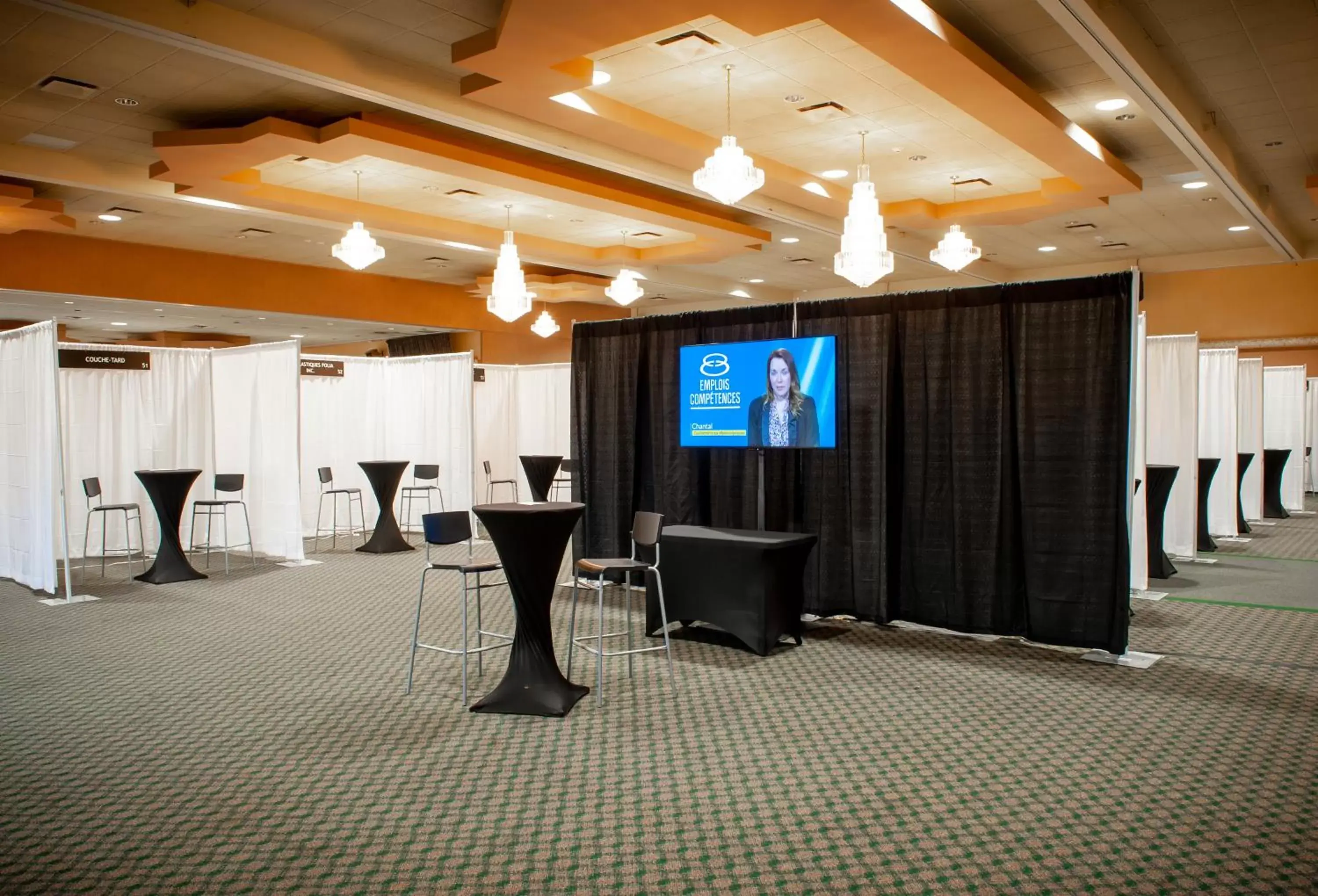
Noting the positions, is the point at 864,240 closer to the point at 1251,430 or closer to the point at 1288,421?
the point at 1251,430

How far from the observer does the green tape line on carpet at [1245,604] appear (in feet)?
20.6

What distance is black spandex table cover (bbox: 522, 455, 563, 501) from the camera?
10.0 metres

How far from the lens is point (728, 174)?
5949 millimetres

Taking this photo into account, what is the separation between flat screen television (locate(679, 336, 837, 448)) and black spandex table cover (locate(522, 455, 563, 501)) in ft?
12.4

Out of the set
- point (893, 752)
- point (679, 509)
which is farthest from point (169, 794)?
point (679, 509)

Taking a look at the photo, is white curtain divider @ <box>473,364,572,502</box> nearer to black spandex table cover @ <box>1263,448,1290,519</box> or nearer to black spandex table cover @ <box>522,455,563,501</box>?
black spandex table cover @ <box>522,455,563,501</box>

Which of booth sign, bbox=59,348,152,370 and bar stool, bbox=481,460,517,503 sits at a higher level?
booth sign, bbox=59,348,152,370

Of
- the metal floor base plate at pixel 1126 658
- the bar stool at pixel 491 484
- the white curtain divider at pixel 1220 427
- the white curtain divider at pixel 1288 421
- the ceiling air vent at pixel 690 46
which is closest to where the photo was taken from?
the metal floor base plate at pixel 1126 658

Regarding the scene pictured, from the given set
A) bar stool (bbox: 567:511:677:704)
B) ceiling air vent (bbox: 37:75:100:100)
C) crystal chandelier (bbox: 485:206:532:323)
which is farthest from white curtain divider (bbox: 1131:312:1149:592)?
ceiling air vent (bbox: 37:75:100:100)

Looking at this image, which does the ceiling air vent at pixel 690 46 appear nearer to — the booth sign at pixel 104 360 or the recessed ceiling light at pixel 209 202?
the recessed ceiling light at pixel 209 202

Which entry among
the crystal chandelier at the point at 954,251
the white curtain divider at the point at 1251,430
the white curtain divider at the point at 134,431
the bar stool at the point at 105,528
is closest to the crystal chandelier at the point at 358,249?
the white curtain divider at the point at 134,431

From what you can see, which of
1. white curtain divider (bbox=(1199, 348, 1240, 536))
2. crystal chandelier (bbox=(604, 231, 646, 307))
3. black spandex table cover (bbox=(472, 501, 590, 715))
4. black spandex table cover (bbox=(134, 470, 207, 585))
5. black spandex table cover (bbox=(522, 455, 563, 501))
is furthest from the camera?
crystal chandelier (bbox=(604, 231, 646, 307))

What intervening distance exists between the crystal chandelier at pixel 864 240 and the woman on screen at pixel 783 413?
1615 millimetres

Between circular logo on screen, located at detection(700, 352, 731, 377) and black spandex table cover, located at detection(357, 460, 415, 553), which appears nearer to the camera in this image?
circular logo on screen, located at detection(700, 352, 731, 377)
